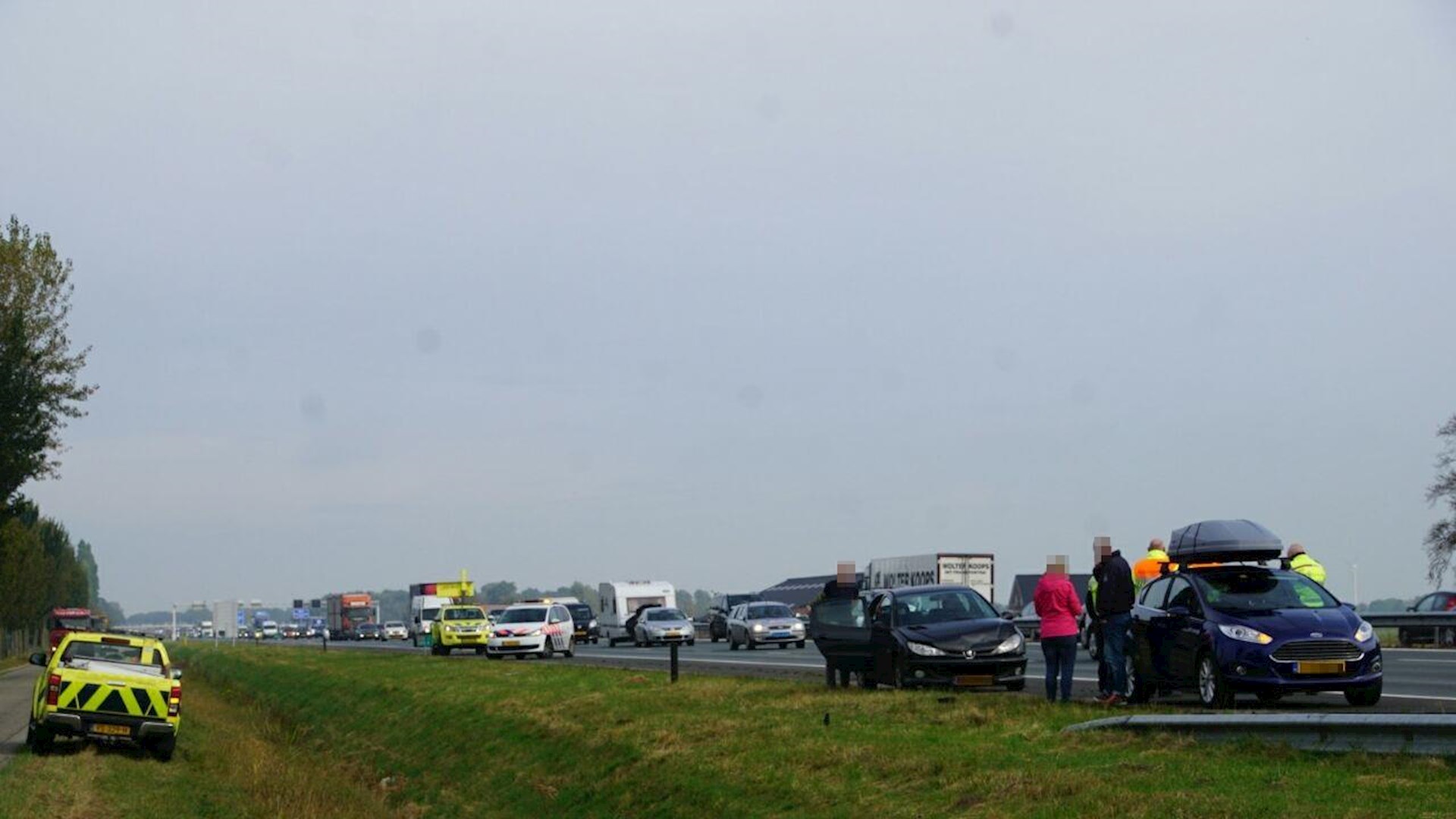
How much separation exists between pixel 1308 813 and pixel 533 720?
16.7 meters

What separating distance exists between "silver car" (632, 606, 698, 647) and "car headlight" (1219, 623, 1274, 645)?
1614 inches

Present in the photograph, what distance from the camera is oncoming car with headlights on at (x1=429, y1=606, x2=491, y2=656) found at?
53281mm

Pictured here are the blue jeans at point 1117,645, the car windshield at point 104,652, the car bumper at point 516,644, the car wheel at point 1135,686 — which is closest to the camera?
the blue jeans at point 1117,645

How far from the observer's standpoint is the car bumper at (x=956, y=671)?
22.0 m

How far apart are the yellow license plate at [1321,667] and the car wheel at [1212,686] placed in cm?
76

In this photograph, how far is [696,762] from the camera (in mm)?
18375

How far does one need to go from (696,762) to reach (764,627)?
110ft

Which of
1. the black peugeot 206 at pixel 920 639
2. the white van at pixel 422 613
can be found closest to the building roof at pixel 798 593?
the white van at pixel 422 613

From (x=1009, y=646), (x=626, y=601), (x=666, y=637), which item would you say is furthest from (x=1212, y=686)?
(x=626, y=601)

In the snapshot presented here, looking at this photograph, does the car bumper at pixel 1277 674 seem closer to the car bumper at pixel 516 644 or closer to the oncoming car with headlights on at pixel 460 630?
the car bumper at pixel 516 644

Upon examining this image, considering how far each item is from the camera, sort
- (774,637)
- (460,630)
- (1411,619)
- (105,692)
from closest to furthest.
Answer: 1. (105,692)
2. (1411,619)
3. (774,637)
4. (460,630)

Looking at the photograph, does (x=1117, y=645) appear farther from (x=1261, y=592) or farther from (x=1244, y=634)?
(x=1261, y=592)

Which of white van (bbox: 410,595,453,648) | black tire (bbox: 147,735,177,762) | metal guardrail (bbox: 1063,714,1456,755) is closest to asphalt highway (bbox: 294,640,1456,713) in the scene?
metal guardrail (bbox: 1063,714,1456,755)

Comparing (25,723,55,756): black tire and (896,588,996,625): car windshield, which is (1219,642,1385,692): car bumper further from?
(25,723,55,756): black tire
